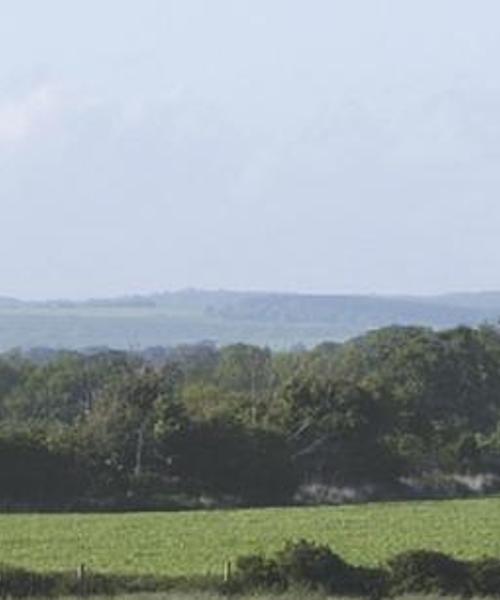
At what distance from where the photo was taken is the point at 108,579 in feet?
107

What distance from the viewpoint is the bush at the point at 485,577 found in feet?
109

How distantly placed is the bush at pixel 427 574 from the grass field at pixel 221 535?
27.2ft

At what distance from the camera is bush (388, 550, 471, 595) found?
32000 millimetres

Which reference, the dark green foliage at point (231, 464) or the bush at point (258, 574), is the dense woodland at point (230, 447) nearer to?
the dark green foliage at point (231, 464)

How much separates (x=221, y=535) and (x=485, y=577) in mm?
19371

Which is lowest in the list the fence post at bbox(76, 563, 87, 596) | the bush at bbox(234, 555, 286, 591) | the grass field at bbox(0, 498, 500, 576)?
the grass field at bbox(0, 498, 500, 576)

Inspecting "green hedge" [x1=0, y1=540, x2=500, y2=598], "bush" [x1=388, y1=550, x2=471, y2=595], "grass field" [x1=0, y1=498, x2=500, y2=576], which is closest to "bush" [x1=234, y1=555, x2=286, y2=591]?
"green hedge" [x1=0, y1=540, x2=500, y2=598]

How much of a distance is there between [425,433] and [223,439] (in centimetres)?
1411

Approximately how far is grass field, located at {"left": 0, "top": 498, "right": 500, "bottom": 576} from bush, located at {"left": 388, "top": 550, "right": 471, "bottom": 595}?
27.2 ft

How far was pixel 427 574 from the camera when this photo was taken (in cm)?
3306

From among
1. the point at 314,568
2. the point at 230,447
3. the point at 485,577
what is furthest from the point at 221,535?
the point at 314,568

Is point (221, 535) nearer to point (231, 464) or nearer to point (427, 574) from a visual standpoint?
point (231, 464)

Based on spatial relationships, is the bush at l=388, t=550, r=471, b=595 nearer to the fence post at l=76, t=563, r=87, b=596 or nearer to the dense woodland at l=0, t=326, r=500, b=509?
the fence post at l=76, t=563, r=87, b=596

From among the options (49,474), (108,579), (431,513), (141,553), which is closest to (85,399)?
(49,474)
